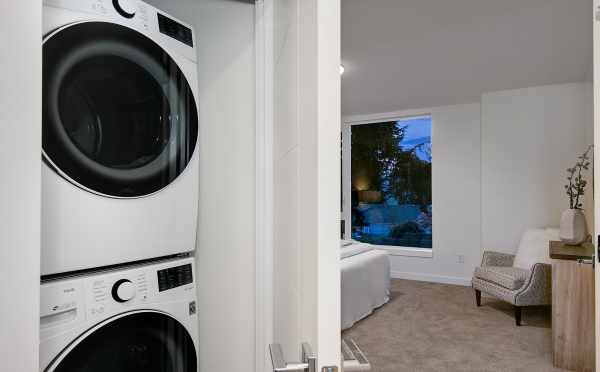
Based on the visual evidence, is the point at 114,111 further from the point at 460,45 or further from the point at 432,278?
the point at 432,278

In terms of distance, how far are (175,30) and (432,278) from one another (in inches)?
198

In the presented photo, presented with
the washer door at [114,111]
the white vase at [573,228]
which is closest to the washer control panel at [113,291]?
the washer door at [114,111]

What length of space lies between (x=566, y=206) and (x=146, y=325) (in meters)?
4.74

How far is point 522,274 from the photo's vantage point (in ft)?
12.0

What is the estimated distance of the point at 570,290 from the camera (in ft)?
8.75

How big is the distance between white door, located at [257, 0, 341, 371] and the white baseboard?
4.66 meters

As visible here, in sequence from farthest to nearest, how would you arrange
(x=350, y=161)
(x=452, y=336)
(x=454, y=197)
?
(x=350, y=161) < (x=454, y=197) < (x=452, y=336)

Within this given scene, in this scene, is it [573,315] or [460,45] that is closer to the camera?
[573,315]

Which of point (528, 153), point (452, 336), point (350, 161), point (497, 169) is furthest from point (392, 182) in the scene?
point (452, 336)

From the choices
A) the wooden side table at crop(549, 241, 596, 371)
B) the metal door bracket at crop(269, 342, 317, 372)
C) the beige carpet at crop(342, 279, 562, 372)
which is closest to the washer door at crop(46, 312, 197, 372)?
the metal door bracket at crop(269, 342, 317, 372)

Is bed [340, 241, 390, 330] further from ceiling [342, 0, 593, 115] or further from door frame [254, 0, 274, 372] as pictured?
door frame [254, 0, 274, 372]

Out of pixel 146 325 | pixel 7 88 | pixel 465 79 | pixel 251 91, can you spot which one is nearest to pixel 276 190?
pixel 251 91

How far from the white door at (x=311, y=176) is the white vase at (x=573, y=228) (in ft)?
11.0

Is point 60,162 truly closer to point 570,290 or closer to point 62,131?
point 62,131
